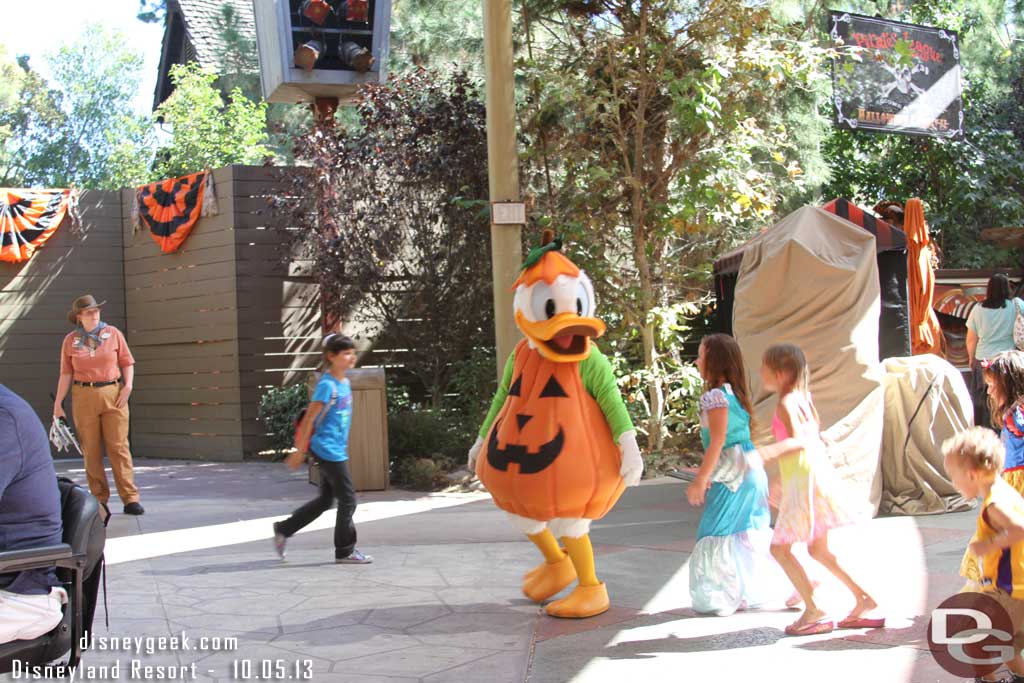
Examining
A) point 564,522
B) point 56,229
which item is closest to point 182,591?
point 564,522

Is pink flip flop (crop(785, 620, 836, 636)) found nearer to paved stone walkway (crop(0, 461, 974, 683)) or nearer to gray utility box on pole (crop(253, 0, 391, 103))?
paved stone walkway (crop(0, 461, 974, 683))

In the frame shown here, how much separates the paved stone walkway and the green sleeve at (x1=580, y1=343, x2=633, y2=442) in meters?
0.97

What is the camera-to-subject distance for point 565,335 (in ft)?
17.7

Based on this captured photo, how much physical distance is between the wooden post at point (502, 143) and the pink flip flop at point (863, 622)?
3970mm

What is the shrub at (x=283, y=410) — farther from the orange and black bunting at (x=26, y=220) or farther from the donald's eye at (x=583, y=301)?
the donald's eye at (x=583, y=301)

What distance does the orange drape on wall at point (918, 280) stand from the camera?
9.17 metres

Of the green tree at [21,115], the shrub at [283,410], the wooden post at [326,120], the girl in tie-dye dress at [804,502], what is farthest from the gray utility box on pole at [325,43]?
the green tree at [21,115]

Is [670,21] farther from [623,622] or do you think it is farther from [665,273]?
[623,622]

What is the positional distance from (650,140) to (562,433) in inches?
258

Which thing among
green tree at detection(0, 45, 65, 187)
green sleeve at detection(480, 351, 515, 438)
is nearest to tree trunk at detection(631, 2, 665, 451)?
green sleeve at detection(480, 351, 515, 438)

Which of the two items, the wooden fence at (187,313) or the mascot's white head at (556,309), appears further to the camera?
the wooden fence at (187,313)

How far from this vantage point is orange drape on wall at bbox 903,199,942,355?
9.17 metres

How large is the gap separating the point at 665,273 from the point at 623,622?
6396 mm

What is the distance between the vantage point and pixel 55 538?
142 inches
